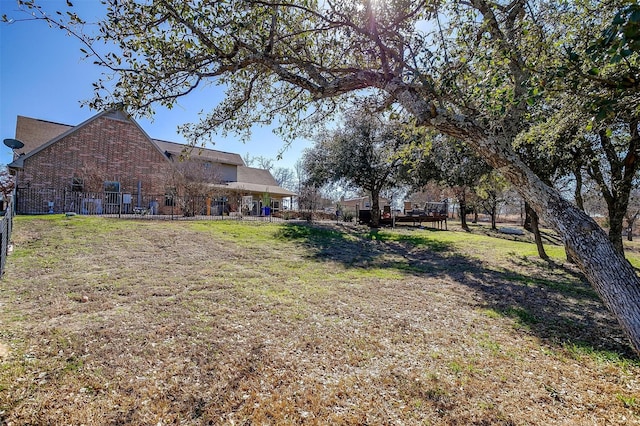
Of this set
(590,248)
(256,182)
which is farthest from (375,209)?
(590,248)

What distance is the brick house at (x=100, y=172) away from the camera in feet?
49.2

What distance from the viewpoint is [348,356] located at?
139 inches

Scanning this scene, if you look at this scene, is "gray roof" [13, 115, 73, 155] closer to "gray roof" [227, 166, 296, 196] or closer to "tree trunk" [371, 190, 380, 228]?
"gray roof" [227, 166, 296, 196]

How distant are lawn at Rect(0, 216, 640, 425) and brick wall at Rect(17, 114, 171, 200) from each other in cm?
1045

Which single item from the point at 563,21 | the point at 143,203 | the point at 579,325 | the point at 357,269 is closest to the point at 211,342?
the point at 357,269

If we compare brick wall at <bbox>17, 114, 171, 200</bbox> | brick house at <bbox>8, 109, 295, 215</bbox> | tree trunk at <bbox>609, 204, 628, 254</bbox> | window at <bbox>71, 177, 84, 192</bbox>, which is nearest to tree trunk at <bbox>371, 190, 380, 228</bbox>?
brick house at <bbox>8, 109, 295, 215</bbox>

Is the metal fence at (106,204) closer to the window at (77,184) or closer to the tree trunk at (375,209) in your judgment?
the window at (77,184)

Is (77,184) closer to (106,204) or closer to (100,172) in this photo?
(100,172)

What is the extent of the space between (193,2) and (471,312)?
632 centimetres

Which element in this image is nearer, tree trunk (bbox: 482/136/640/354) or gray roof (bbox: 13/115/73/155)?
tree trunk (bbox: 482/136/640/354)

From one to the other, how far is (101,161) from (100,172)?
52.6 inches

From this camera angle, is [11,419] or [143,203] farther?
[143,203]

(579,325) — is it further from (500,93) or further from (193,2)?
(193,2)

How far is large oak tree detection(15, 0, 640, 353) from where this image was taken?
97.5 inches
